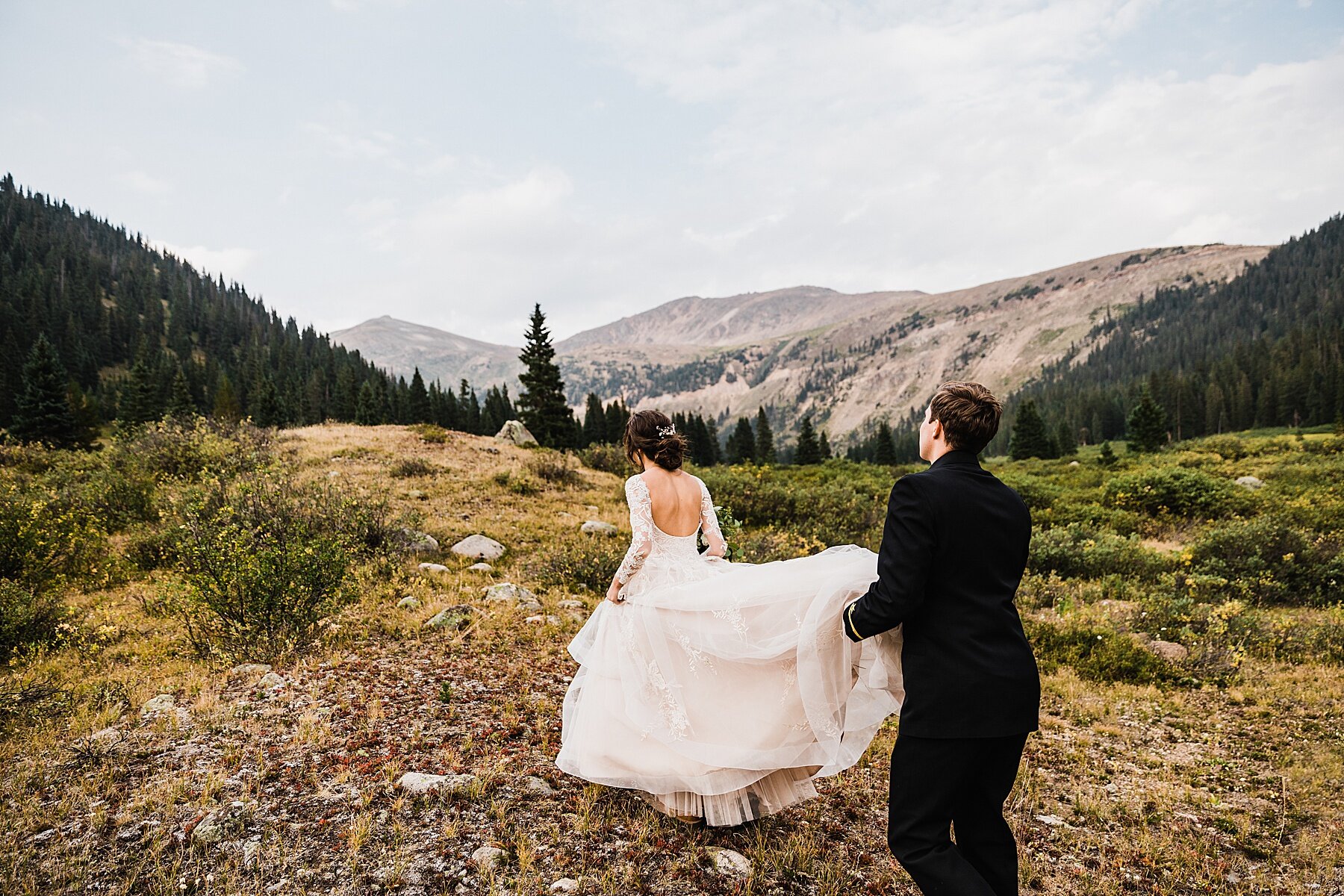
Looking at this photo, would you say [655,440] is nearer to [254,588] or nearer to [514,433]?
[254,588]

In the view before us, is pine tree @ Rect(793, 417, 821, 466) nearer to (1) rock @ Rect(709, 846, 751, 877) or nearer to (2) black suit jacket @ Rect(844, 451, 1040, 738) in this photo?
(1) rock @ Rect(709, 846, 751, 877)

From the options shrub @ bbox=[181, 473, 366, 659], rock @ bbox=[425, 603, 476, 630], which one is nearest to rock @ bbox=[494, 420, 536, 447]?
rock @ bbox=[425, 603, 476, 630]

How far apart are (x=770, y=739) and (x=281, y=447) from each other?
87.5 ft

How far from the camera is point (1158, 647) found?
9.35 metres

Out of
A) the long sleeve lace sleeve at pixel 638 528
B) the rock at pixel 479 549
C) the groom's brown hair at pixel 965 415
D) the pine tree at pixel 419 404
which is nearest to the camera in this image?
the groom's brown hair at pixel 965 415

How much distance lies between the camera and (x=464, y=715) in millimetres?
6516

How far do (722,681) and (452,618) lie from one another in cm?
633

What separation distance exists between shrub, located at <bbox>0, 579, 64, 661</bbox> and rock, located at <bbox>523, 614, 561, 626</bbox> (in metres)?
6.36

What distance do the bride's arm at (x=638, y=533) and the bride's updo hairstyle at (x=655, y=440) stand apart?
0.24 m

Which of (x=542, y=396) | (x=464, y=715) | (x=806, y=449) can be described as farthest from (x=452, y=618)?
(x=806, y=449)

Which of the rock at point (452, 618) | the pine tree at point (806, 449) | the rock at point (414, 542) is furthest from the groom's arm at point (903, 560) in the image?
the pine tree at point (806, 449)

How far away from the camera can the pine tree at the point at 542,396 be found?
47312 mm

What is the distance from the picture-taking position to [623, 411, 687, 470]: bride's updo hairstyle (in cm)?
500

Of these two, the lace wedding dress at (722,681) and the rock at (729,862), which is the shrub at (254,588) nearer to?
the lace wedding dress at (722,681)
